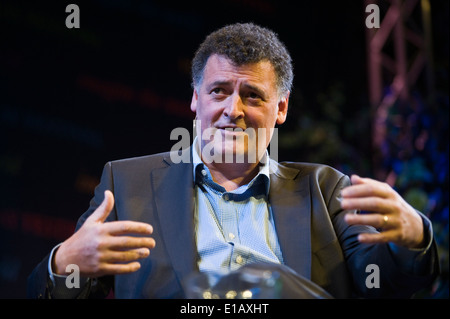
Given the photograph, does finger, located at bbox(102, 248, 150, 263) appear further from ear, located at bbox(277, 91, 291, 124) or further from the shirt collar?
ear, located at bbox(277, 91, 291, 124)

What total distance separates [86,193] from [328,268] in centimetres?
176

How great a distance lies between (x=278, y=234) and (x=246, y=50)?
2.04ft

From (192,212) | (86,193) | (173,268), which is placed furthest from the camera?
(86,193)

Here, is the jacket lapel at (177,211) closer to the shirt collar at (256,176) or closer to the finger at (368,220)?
the shirt collar at (256,176)

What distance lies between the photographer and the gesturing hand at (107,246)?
114 centimetres

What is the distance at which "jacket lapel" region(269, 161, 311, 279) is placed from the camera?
1.48 meters

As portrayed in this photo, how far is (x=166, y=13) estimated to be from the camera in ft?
10.4

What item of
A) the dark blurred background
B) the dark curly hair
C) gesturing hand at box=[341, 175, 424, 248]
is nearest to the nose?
the dark curly hair

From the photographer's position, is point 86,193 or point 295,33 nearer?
point 86,193

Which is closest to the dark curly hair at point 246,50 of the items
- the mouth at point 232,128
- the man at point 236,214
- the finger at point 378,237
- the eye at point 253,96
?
the man at point 236,214

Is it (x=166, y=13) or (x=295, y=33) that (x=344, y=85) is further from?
(x=166, y=13)

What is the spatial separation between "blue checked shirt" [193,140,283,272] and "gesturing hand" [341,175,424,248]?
411 millimetres

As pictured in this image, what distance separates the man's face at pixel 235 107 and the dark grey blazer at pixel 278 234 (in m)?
0.14
